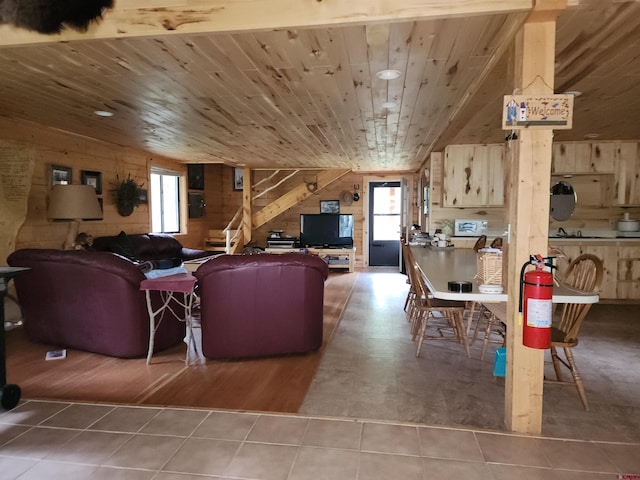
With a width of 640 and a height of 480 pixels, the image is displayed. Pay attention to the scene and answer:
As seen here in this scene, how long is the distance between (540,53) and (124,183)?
5535 mm

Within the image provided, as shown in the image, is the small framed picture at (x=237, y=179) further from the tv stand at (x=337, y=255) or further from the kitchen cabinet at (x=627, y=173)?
the kitchen cabinet at (x=627, y=173)

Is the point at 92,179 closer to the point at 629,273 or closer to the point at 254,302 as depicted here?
the point at 254,302

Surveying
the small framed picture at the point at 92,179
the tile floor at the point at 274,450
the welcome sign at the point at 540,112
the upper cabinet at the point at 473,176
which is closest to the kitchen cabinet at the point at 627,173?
the upper cabinet at the point at 473,176

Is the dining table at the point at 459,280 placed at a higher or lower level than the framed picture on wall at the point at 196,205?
lower

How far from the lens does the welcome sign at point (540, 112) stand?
1.88 m

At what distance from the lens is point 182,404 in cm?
252

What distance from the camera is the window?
7074mm

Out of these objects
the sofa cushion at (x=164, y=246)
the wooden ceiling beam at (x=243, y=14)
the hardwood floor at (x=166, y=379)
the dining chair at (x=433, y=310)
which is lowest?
the hardwood floor at (x=166, y=379)

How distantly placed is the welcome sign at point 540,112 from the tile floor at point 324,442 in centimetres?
155

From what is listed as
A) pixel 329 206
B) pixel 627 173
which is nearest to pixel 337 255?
pixel 329 206

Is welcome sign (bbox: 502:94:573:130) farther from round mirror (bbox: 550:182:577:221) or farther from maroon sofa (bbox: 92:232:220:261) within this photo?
maroon sofa (bbox: 92:232:220:261)

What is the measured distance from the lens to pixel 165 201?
24.4 feet

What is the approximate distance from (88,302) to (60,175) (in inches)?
93.6

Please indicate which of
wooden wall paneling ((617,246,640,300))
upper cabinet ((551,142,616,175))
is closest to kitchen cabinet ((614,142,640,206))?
upper cabinet ((551,142,616,175))
